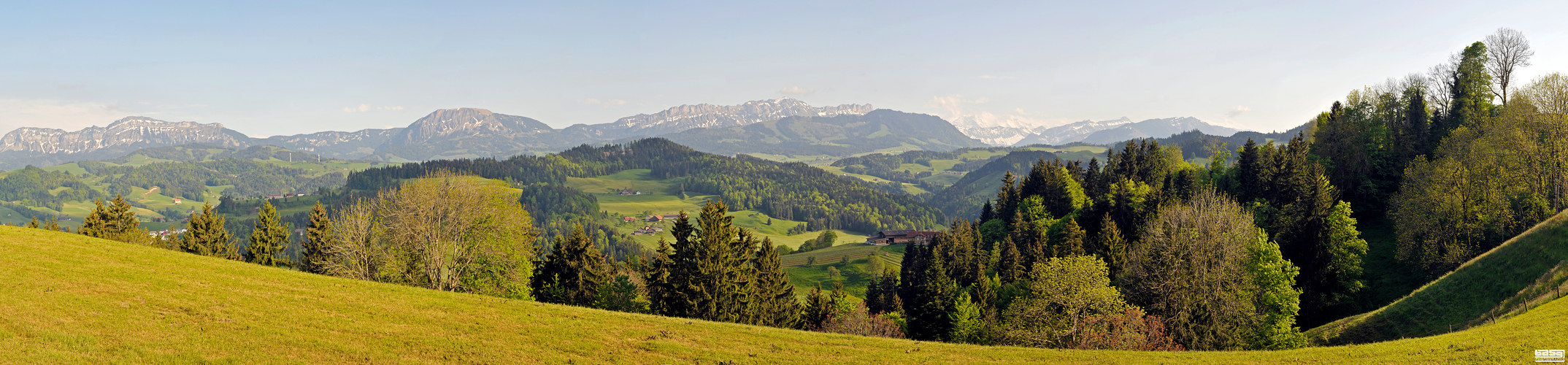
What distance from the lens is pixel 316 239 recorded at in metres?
65.3

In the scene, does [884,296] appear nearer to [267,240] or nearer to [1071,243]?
[1071,243]

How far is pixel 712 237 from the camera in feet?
173

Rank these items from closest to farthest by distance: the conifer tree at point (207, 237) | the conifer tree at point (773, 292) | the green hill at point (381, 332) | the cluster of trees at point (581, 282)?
the green hill at point (381, 332)
the conifer tree at point (773, 292)
the cluster of trees at point (581, 282)
the conifer tree at point (207, 237)

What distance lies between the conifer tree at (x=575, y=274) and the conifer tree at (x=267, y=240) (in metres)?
26.0

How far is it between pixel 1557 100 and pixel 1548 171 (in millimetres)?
5804

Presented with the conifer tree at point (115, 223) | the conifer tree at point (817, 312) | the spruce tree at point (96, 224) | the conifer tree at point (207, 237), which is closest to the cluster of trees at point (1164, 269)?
the conifer tree at point (817, 312)

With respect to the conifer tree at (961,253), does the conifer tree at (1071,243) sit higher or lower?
higher

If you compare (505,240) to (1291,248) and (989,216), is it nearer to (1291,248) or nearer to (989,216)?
(1291,248)

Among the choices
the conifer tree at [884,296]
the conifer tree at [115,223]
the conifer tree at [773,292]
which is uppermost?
the conifer tree at [115,223]

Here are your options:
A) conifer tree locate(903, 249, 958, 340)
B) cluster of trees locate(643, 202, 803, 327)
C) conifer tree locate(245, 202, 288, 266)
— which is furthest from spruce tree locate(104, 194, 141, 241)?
conifer tree locate(903, 249, 958, 340)

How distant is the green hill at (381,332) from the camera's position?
74.6ft

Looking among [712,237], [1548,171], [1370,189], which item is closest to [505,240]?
[712,237]

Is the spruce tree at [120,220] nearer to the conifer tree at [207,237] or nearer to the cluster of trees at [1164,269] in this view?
the conifer tree at [207,237]

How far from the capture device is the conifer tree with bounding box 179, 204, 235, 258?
68188 mm
